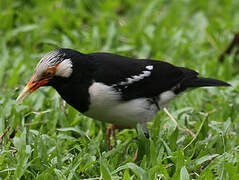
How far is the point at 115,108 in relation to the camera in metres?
4.49

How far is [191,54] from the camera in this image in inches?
283

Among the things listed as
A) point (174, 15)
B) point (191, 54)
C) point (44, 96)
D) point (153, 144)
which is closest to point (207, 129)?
point (153, 144)

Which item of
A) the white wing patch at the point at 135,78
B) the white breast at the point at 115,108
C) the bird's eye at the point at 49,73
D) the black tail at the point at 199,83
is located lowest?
the white breast at the point at 115,108

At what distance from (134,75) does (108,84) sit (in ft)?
1.14

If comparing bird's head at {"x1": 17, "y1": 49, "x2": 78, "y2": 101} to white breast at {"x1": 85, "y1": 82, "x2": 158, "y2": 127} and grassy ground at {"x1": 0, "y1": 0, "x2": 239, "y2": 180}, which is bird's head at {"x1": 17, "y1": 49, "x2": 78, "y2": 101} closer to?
white breast at {"x1": 85, "y1": 82, "x2": 158, "y2": 127}

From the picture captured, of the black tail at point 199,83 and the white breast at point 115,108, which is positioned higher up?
the black tail at point 199,83

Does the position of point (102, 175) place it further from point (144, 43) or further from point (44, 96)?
point (144, 43)

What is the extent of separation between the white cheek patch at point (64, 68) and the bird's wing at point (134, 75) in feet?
0.78

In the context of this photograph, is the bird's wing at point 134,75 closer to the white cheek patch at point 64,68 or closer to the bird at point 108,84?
the bird at point 108,84

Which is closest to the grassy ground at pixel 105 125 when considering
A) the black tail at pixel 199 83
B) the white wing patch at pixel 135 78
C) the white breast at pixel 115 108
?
the white breast at pixel 115 108

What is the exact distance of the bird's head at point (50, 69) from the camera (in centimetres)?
427

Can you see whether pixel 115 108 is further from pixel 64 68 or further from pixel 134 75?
pixel 64 68

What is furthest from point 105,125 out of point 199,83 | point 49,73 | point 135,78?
point 49,73

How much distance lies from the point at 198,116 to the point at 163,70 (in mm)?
743
